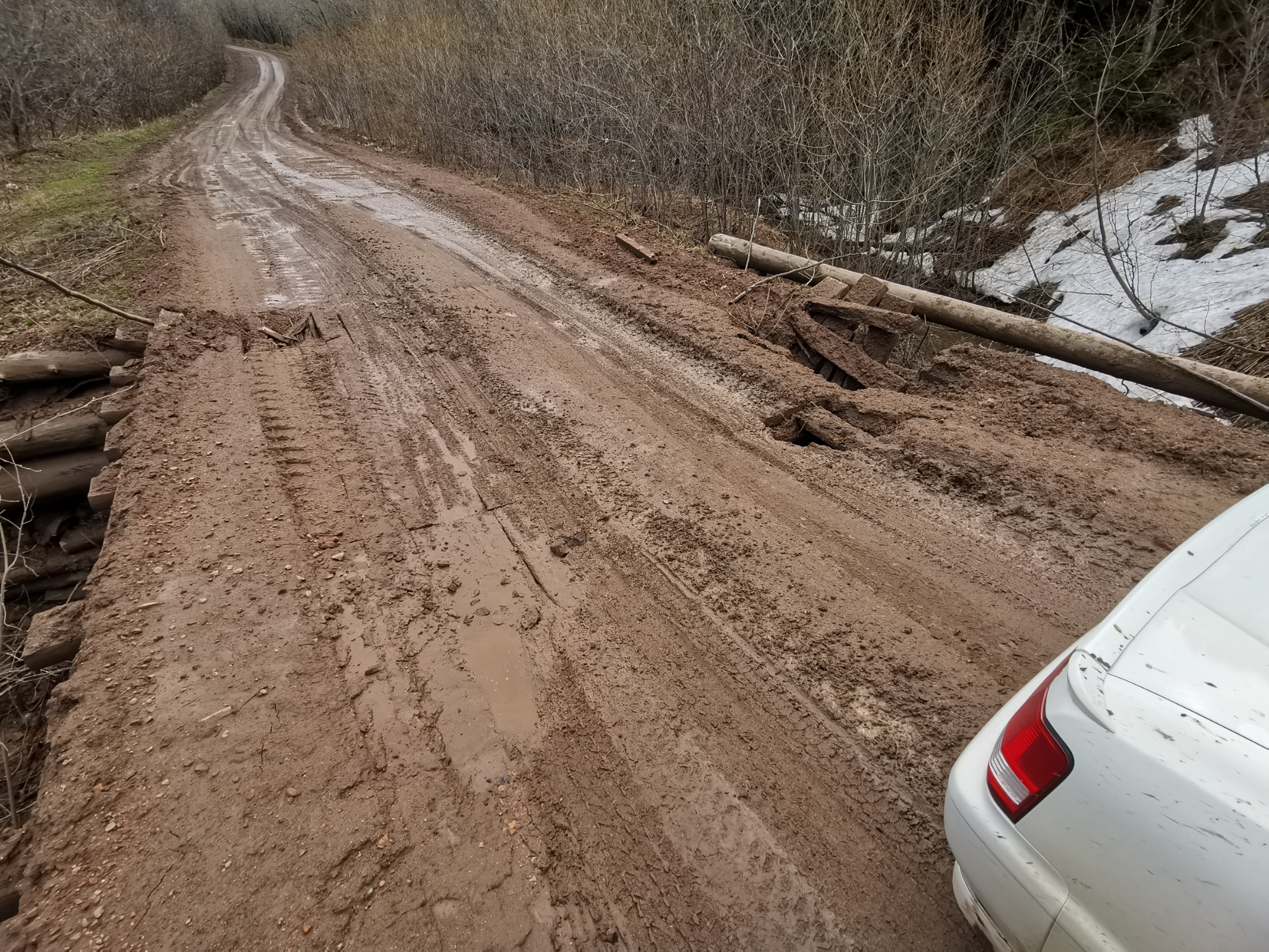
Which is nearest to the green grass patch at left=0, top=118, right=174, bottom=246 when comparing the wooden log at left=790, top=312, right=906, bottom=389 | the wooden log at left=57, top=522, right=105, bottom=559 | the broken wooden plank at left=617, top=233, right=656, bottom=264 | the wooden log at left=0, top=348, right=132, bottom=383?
the wooden log at left=0, top=348, right=132, bottom=383

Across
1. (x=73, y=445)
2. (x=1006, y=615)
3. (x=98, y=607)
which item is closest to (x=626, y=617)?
(x=1006, y=615)

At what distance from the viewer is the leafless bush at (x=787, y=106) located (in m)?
7.94

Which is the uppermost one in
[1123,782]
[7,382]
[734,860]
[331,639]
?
[1123,782]

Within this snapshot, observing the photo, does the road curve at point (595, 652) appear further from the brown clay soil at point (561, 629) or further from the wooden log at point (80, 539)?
the wooden log at point (80, 539)

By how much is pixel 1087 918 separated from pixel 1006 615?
1802 mm

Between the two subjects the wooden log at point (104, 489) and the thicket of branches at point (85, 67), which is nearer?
the wooden log at point (104, 489)

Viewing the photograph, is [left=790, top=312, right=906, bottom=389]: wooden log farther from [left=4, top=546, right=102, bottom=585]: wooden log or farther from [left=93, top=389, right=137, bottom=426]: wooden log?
[left=4, top=546, right=102, bottom=585]: wooden log

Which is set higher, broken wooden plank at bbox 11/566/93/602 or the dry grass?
the dry grass

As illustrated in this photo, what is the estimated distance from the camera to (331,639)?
2.82 metres

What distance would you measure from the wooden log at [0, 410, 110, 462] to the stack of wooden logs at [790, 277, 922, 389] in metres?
5.76

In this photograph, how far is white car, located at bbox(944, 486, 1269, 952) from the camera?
1141 millimetres

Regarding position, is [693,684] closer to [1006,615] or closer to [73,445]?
[1006,615]

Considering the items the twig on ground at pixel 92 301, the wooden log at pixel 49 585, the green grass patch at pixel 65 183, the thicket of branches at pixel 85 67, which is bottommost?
the wooden log at pixel 49 585

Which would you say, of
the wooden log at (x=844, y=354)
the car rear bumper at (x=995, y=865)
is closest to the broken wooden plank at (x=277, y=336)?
the wooden log at (x=844, y=354)
